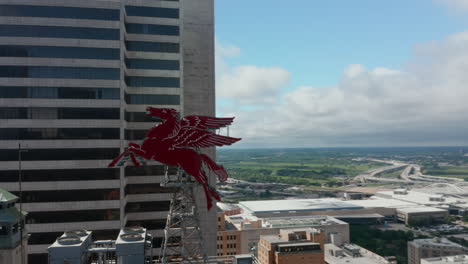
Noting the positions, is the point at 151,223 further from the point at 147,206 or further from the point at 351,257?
the point at 351,257

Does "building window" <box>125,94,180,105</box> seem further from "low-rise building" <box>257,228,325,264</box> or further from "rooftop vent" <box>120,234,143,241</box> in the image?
"low-rise building" <box>257,228,325,264</box>

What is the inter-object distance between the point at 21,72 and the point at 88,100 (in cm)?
1114

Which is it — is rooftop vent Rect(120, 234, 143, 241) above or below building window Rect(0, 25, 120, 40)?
below

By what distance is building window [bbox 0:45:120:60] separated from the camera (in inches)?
2256

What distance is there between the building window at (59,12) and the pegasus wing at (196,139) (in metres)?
35.3

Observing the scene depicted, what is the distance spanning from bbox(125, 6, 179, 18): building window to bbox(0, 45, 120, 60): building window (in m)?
10.4

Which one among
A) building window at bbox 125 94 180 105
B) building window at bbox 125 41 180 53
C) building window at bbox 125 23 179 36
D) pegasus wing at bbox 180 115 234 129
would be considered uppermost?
building window at bbox 125 23 179 36

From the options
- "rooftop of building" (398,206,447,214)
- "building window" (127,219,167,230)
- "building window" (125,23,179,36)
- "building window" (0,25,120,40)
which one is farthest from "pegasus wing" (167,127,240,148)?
"rooftop of building" (398,206,447,214)

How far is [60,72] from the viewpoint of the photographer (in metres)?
58.1

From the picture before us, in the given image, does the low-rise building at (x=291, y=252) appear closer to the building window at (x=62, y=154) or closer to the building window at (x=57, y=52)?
the building window at (x=62, y=154)

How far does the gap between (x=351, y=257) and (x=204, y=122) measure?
8017 cm

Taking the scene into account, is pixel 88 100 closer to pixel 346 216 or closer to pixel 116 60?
pixel 116 60

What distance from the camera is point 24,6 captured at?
190 ft

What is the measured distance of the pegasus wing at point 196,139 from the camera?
33625mm
